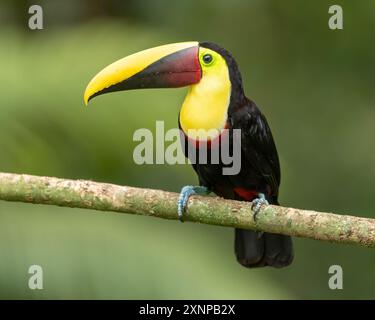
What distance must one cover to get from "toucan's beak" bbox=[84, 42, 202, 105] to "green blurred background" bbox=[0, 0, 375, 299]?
176mm

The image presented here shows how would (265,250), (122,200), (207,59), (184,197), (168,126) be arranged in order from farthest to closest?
(265,250) < (168,126) < (207,59) < (184,197) < (122,200)

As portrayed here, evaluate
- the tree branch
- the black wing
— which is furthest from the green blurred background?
the black wing

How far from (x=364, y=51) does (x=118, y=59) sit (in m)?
2.83

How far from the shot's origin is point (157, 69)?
450 cm

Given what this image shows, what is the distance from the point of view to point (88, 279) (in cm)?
407

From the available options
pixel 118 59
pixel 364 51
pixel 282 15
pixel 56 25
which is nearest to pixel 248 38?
pixel 282 15

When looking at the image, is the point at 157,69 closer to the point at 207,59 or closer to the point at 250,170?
the point at 207,59

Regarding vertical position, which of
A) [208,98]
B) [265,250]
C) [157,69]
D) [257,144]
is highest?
[157,69]

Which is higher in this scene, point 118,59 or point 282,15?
point 282,15

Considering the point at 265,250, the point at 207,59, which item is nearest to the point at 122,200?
the point at 207,59

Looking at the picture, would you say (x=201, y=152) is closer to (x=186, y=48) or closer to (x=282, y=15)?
(x=186, y=48)

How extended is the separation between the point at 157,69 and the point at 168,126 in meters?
0.34

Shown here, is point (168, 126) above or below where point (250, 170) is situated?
above

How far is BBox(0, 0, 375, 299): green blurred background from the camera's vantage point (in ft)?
13.9
